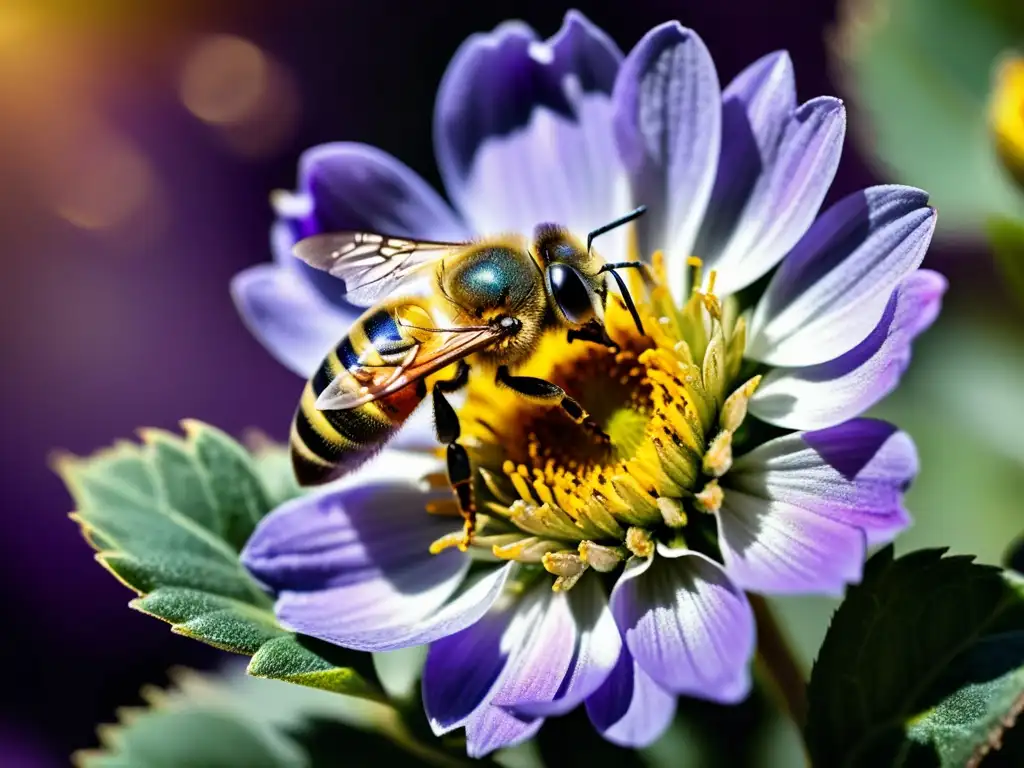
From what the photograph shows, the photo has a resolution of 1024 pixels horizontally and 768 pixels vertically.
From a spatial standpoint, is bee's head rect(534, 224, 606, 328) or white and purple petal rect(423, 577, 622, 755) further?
bee's head rect(534, 224, 606, 328)

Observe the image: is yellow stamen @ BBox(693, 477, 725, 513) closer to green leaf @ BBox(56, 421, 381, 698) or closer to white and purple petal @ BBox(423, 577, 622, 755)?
white and purple petal @ BBox(423, 577, 622, 755)

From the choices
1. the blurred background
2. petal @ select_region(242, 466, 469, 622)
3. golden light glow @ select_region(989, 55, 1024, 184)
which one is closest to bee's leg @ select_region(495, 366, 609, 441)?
petal @ select_region(242, 466, 469, 622)

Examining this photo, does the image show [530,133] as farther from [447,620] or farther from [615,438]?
[447,620]

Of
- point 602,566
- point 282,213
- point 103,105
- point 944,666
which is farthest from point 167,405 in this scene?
point 944,666

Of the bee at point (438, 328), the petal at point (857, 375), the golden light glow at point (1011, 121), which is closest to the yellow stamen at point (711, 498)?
the petal at point (857, 375)

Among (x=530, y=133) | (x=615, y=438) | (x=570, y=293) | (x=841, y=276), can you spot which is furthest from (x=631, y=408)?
(x=530, y=133)

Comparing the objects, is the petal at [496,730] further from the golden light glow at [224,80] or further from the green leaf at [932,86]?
the golden light glow at [224,80]
